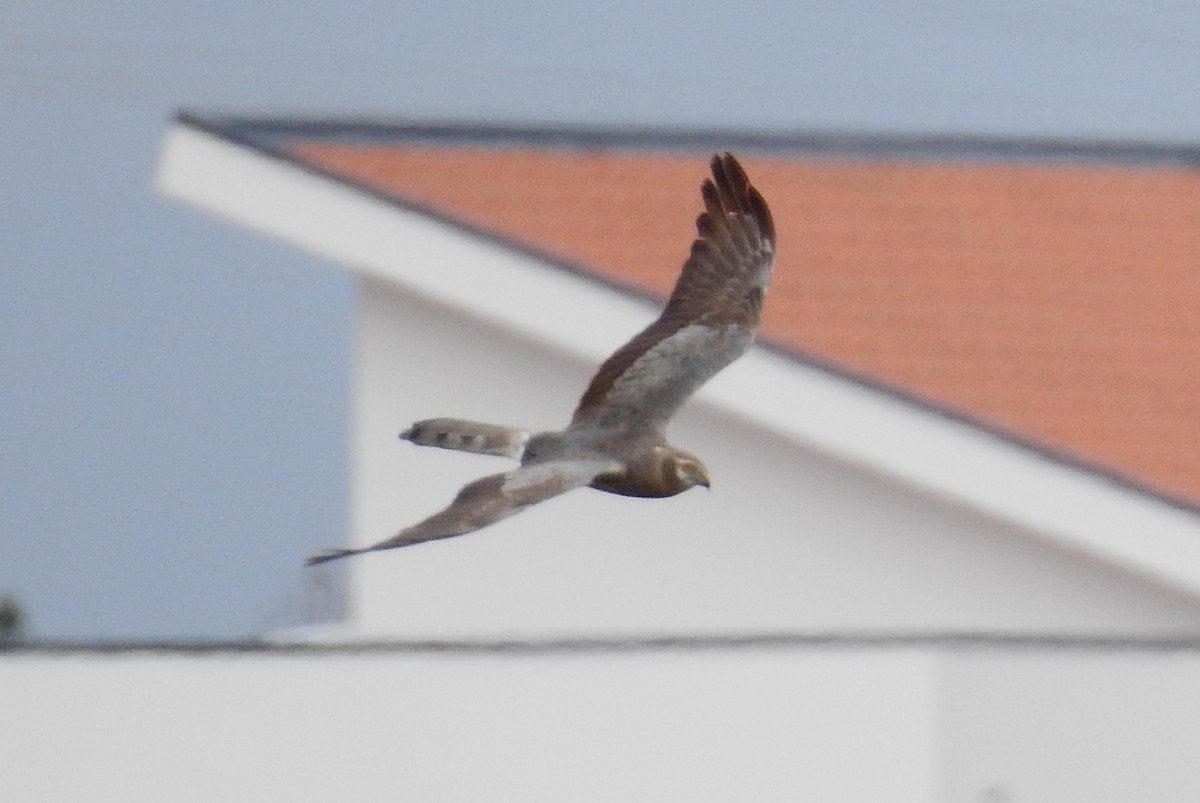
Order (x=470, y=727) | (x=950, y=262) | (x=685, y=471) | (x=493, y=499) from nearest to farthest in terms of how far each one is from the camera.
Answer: (x=493, y=499)
(x=685, y=471)
(x=470, y=727)
(x=950, y=262)

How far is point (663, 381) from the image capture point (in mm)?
6516

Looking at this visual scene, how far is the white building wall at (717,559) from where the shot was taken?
34.0 feet

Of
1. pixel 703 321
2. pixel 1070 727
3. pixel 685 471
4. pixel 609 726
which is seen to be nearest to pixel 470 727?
pixel 609 726

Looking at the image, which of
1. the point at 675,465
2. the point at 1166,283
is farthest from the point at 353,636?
the point at 675,465

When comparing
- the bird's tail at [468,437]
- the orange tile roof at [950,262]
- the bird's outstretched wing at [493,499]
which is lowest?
the bird's outstretched wing at [493,499]

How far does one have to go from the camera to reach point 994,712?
853cm

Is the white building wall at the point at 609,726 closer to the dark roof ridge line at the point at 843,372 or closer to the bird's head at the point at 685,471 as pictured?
the dark roof ridge line at the point at 843,372

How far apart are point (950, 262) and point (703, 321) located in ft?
15.5

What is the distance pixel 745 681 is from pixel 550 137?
381 cm

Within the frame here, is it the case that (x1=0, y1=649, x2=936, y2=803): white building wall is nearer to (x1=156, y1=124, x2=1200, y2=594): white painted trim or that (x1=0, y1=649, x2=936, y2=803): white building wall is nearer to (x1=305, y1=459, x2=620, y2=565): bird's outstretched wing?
(x1=156, y1=124, x2=1200, y2=594): white painted trim

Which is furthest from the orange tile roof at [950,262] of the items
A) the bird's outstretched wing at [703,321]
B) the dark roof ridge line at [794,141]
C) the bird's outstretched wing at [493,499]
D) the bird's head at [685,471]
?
the bird's outstretched wing at [493,499]

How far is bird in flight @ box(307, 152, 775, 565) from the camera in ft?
19.7

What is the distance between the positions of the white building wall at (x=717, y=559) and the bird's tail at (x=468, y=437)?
13.3 ft

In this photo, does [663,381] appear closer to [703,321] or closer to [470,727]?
[703,321]
